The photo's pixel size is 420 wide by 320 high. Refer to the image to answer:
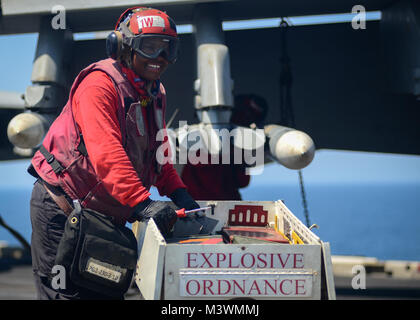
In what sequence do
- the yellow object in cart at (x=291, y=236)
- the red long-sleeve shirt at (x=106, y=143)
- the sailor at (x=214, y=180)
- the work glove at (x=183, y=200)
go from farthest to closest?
1. the sailor at (x=214, y=180)
2. the work glove at (x=183, y=200)
3. the yellow object in cart at (x=291, y=236)
4. the red long-sleeve shirt at (x=106, y=143)

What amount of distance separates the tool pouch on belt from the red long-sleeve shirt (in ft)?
0.73

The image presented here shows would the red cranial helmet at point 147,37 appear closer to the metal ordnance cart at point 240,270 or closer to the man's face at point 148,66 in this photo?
the man's face at point 148,66

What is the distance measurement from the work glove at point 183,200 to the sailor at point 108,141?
1.02ft

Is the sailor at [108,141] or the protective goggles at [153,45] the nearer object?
the sailor at [108,141]

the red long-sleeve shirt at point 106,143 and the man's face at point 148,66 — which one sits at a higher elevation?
the man's face at point 148,66

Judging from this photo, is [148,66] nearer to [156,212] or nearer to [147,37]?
[147,37]

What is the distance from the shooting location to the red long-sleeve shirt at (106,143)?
2.61 m

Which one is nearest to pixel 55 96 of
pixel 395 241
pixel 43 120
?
pixel 43 120

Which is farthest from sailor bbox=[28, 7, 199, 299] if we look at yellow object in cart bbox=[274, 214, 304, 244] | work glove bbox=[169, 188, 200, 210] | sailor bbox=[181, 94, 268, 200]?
sailor bbox=[181, 94, 268, 200]

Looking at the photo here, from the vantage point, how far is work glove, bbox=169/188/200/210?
3.23 m

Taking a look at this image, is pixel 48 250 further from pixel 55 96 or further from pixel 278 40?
pixel 278 40

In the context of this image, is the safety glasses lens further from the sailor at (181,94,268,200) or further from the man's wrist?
the sailor at (181,94,268,200)

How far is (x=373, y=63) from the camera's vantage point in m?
8.77

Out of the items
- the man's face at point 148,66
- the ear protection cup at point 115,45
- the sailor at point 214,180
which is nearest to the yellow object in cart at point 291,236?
the man's face at point 148,66
